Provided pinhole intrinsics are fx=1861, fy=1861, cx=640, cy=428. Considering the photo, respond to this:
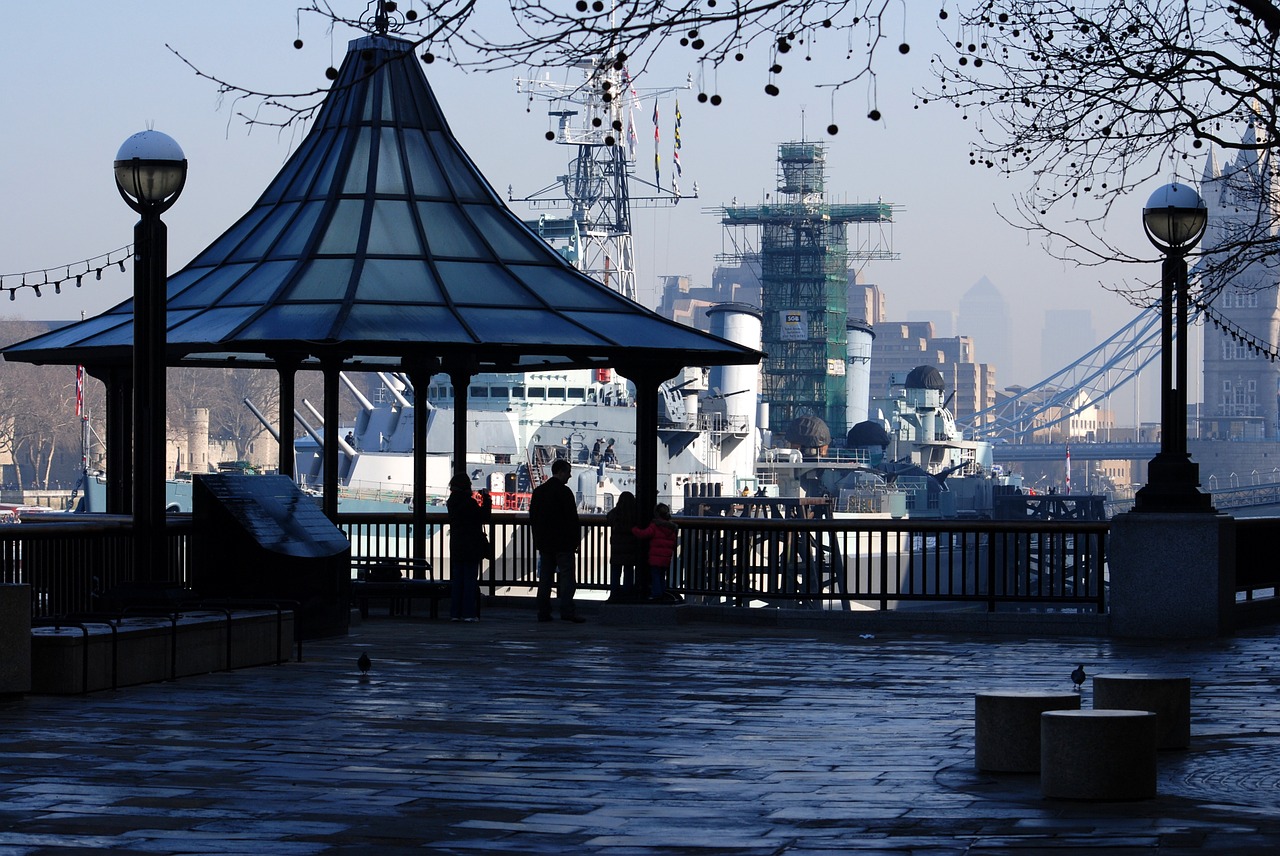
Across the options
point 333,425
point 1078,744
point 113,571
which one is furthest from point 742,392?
point 1078,744

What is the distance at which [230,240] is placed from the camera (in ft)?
69.4

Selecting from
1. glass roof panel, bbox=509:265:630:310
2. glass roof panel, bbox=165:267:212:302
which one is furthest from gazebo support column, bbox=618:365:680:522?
glass roof panel, bbox=165:267:212:302

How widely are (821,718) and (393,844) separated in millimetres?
4754

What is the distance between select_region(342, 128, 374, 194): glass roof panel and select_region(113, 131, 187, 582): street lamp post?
244 inches

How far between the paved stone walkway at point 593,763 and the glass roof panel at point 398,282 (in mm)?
5095

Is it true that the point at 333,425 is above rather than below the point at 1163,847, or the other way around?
above

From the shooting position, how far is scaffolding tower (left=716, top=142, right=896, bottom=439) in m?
140

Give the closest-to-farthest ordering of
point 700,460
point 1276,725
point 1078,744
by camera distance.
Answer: point 1078,744
point 1276,725
point 700,460

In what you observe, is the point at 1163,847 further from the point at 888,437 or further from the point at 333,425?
the point at 888,437

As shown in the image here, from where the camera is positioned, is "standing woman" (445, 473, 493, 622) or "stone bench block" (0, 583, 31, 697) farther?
"standing woman" (445, 473, 493, 622)

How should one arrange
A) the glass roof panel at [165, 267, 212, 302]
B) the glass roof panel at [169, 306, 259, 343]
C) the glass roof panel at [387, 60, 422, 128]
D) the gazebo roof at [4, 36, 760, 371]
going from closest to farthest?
1. the glass roof panel at [169, 306, 259, 343]
2. the gazebo roof at [4, 36, 760, 371]
3. the glass roof panel at [165, 267, 212, 302]
4. the glass roof panel at [387, 60, 422, 128]

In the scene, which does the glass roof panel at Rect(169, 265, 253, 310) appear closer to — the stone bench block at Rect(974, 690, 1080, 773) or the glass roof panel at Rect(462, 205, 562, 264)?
the glass roof panel at Rect(462, 205, 562, 264)

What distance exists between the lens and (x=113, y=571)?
17.3 m

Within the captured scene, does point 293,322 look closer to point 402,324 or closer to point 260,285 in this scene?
point 402,324
